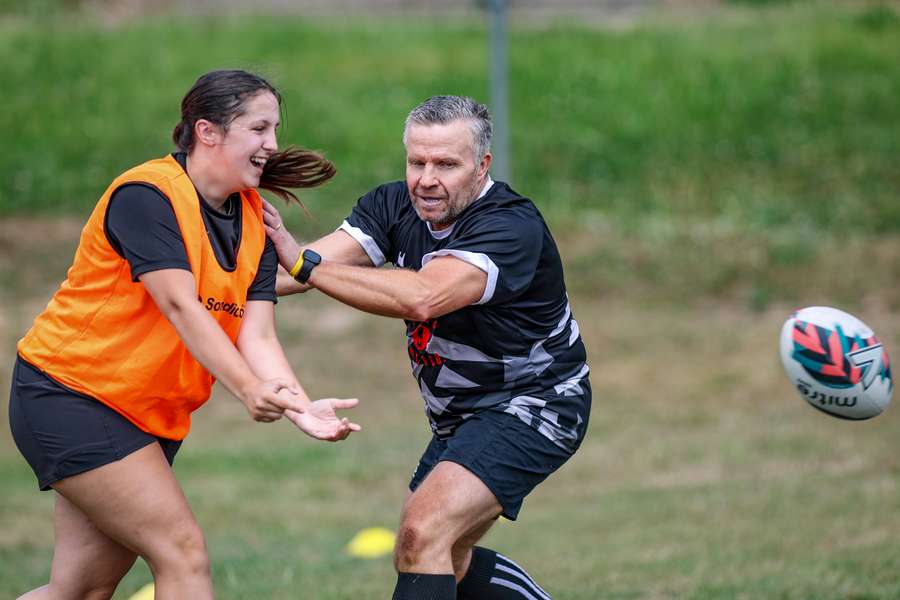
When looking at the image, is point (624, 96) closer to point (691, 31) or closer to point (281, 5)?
point (691, 31)

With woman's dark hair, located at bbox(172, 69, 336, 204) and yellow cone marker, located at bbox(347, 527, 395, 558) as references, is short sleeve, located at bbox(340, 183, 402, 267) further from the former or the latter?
yellow cone marker, located at bbox(347, 527, 395, 558)

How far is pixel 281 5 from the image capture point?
2402 centimetres

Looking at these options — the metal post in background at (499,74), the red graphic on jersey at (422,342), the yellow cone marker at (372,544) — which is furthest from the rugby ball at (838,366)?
the metal post in background at (499,74)

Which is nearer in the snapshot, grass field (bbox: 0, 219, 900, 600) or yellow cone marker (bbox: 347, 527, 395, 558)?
grass field (bbox: 0, 219, 900, 600)

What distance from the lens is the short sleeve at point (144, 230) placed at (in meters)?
4.14

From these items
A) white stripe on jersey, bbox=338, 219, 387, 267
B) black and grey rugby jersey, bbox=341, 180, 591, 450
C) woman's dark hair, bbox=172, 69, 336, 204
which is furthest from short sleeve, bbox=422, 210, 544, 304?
woman's dark hair, bbox=172, 69, 336, 204

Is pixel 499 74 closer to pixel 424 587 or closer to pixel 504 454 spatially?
pixel 504 454

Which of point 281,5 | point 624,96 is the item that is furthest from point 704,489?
point 281,5

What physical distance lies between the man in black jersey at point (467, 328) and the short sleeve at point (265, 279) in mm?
66

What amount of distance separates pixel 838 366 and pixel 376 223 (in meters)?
2.30

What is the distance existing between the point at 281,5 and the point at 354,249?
19657mm

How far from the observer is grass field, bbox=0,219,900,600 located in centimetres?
746

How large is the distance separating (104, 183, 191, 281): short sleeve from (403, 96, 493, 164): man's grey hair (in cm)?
108

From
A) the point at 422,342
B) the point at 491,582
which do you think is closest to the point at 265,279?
the point at 422,342
